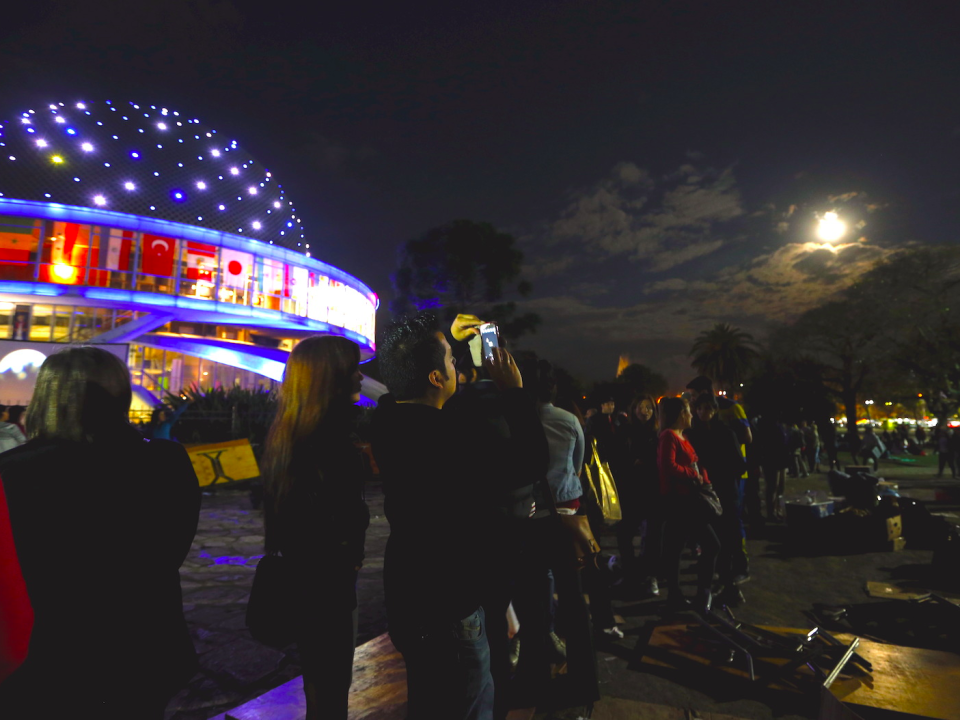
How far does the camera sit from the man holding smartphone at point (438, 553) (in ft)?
4.93

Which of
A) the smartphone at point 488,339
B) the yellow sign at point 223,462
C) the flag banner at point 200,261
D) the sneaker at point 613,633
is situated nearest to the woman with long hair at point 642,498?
the sneaker at point 613,633

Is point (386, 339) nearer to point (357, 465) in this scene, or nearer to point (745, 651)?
point (357, 465)

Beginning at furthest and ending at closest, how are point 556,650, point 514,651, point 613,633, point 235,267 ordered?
1. point 235,267
2. point 613,633
3. point 556,650
4. point 514,651

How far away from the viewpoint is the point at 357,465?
6.08ft

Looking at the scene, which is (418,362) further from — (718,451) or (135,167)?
(135,167)

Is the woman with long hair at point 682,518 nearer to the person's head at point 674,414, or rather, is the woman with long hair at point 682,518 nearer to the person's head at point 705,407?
the person's head at point 674,414

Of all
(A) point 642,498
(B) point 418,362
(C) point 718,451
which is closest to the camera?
(B) point 418,362

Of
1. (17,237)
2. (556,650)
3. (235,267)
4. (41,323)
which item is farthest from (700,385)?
(17,237)

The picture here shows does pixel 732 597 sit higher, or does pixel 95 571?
pixel 95 571

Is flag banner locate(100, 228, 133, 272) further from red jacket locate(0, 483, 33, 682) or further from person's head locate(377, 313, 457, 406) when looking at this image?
red jacket locate(0, 483, 33, 682)

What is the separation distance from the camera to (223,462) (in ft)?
33.2

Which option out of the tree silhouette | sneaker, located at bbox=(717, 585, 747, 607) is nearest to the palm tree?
the tree silhouette

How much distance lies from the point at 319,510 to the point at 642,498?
413cm

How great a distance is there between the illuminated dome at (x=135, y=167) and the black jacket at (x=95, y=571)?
25658mm
